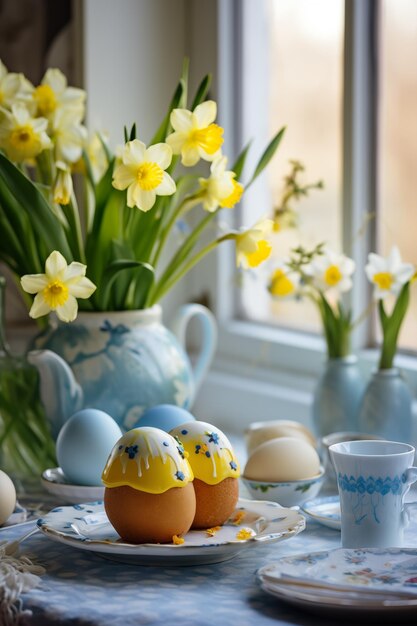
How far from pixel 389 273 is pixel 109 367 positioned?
1.07ft

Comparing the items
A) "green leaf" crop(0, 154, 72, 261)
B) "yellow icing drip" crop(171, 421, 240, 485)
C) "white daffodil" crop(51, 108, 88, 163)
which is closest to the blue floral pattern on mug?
"yellow icing drip" crop(171, 421, 240, 485)

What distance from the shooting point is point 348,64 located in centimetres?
137

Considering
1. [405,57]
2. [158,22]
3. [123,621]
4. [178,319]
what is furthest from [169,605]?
[158,22]

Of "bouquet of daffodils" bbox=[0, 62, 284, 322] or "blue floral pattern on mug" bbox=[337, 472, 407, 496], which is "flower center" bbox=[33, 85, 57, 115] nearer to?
"bouquet of daffodils" bbox=[0, 62, 284, 322]

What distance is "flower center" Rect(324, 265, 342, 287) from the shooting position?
1237 millimetres

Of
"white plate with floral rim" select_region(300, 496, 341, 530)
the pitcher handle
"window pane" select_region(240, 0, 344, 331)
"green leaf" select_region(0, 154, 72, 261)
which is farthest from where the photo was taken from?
"window pane" select_region(240, 0, 344, 331)

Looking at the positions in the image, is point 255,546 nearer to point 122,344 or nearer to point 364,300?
point 122,344

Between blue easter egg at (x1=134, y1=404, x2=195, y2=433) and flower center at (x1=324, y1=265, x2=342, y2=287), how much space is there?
0.93 feet

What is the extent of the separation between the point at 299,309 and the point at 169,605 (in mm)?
869

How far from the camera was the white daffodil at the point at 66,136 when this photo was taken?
1.21 metres

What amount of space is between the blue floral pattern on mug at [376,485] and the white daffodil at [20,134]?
1.67ft

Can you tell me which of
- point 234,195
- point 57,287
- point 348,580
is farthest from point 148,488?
point 234,195

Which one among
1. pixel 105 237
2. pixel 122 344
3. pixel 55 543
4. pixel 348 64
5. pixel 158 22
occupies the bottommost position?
pixel 55 543

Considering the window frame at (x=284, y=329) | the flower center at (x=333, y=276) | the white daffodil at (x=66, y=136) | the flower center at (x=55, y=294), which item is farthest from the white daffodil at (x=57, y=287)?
the window frame at (x=284, y=329)
